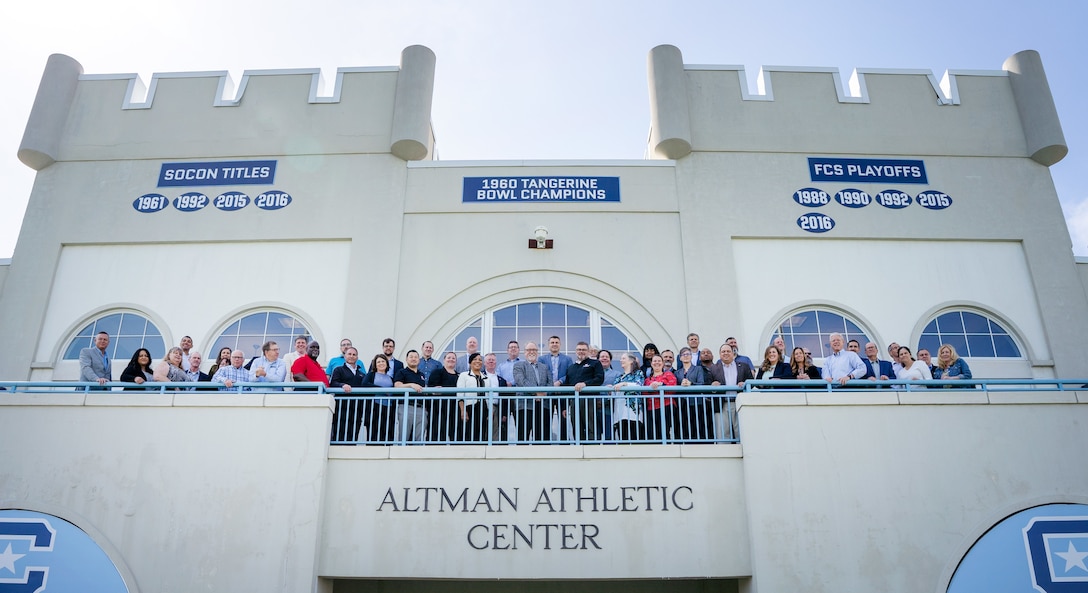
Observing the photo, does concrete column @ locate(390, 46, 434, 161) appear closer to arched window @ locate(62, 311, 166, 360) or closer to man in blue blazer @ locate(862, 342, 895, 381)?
arched window @ locate(62, 311, 166, 360)

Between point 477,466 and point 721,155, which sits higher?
point 721,155

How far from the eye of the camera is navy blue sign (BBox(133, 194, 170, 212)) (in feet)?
46.1

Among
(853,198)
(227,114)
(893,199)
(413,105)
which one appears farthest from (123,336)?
(893,199)

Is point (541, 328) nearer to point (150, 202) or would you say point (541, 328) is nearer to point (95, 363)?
point (95, 363)

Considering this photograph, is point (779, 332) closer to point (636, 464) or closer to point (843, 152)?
point (843, 152)

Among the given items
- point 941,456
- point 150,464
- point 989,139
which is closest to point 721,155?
point 989,139

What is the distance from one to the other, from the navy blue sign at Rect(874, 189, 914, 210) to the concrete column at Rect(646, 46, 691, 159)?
11.3 feet

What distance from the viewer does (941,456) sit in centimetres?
876

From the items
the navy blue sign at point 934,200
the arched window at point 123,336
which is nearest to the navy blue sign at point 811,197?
the navy blue sign at point 934,200

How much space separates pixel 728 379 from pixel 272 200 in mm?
8683

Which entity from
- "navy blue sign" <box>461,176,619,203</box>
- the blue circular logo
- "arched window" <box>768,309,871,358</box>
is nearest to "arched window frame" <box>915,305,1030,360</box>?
"arched window" <box>768,309,871,358</box>

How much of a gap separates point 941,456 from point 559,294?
6.47m

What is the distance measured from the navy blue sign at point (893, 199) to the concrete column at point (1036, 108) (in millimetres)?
2566

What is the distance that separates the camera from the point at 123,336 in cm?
1330
